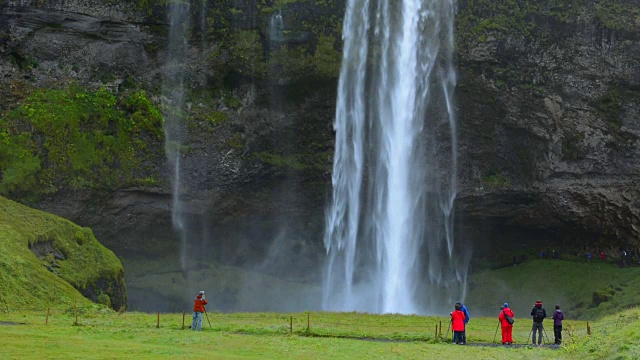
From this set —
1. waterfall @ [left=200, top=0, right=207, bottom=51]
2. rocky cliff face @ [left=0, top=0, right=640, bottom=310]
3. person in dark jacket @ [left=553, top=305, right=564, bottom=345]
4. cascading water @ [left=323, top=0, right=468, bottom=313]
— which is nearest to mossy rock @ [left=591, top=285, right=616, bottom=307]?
rocky cliff face @ [left=0, top=0, right=640, bottom=310]

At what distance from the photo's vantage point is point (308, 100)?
57.8 m

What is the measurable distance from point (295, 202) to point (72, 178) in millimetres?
16042

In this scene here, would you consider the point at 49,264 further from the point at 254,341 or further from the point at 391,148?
the point at 391,148

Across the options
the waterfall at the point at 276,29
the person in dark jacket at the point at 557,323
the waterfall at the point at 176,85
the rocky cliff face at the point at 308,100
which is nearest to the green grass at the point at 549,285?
the rocky cliff face at the point at 308,100

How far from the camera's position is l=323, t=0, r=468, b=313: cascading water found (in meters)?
56.8

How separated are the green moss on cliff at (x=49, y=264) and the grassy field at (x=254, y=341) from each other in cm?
296

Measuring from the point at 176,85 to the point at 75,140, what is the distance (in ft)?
27.5

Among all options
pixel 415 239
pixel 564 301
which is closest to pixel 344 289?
pixel 415 239

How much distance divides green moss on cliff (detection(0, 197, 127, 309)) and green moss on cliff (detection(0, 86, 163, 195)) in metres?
8.93

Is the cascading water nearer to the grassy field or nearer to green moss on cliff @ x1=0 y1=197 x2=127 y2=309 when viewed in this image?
green moss on cliff @ x1=0 y1=197 x2=127 y2=309

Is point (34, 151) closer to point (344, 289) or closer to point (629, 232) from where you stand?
point (344, 289)

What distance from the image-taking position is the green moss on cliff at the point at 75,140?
53.8m

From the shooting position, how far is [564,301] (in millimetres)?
54844

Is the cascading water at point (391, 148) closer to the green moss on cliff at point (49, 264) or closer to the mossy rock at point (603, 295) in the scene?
the mossy rock at point (603, 295)
